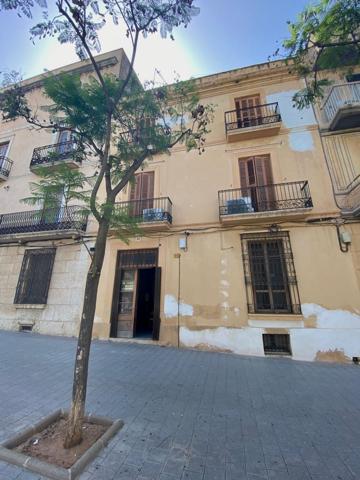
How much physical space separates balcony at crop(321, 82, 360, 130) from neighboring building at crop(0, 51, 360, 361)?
0.59 m

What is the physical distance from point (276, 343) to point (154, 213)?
5.62 meters

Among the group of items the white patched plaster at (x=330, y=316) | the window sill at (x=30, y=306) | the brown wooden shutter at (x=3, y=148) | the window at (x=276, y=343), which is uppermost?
the brown wooden shutter at (x=3, y=148)

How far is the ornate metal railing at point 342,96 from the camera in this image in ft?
23.2

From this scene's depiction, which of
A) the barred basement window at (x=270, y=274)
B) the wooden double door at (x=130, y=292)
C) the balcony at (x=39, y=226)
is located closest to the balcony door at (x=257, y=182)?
the barred basement window at (x=270, y=274)

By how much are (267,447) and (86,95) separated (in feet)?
18.1

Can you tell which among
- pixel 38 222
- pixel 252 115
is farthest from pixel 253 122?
pixel 38 222

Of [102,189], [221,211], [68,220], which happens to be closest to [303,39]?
[221,211]

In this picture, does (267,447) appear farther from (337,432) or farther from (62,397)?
(62,397)

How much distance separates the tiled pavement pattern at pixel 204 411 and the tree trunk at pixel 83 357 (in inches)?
14.8

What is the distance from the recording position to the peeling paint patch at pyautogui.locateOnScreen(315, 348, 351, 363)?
577 centimetres

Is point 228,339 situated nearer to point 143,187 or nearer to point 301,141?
point 143,187

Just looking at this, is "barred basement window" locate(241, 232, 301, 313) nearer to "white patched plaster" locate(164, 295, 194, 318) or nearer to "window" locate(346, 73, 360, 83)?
"white patched plaster" locate(164, 295, 194, 318)

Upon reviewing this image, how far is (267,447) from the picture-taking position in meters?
2.38

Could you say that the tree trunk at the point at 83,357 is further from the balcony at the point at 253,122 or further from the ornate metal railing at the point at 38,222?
the balcony at the point at 253,122
